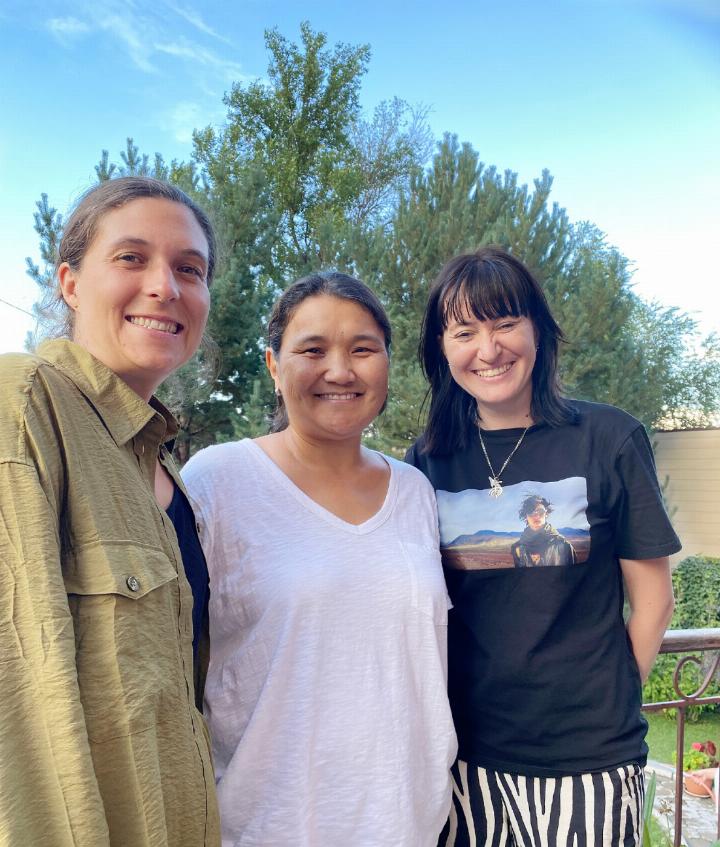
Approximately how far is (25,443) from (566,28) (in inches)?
715

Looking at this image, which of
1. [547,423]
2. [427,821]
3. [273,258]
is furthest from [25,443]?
[273,258]

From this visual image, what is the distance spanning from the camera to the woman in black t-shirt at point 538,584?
153 cm

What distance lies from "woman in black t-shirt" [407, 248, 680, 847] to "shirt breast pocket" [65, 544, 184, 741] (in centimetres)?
92

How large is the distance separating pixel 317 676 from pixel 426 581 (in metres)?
0.30

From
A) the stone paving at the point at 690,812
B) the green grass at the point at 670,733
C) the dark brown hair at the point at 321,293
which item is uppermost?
the dark brown hair at the point at 321,293

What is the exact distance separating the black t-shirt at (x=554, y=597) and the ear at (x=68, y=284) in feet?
3.26

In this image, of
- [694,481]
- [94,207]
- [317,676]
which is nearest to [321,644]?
[317,676]

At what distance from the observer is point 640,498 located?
5.32ft

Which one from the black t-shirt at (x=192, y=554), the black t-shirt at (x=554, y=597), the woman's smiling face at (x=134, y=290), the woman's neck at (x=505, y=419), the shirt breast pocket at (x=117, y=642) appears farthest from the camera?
the woman's neck at (x=505, y=419)

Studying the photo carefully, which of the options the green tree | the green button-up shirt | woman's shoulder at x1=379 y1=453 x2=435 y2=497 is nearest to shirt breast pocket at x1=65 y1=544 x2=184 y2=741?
the green button-up shirt

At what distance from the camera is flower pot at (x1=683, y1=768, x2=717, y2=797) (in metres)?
5.24

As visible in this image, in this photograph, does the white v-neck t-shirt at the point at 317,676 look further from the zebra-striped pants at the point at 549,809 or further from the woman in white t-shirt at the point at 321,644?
the zebra-striped pants at the point at 549,809

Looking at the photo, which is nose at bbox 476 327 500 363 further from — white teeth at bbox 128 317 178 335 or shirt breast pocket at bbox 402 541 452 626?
white teeth at bbox 128 317 178 335

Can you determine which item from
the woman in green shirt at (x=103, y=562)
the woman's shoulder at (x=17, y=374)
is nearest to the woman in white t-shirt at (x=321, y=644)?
the woman in green shirt at (x=103, y=562)
